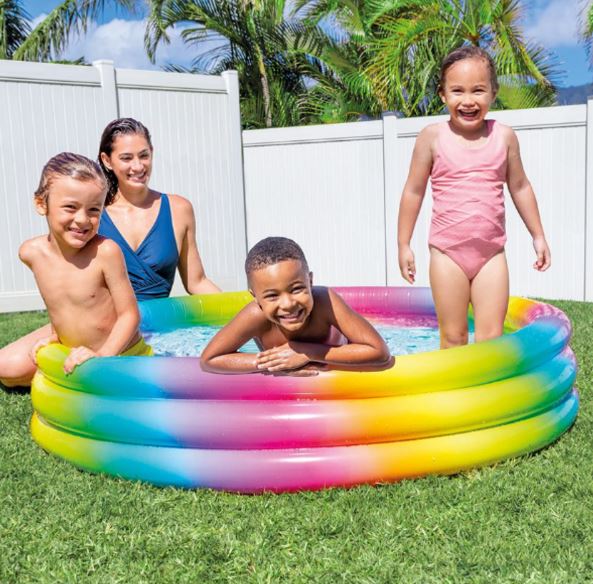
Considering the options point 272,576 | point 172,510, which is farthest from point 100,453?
point 272,576

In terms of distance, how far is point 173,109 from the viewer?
9727 millimetres

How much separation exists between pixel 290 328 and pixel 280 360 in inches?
5.4

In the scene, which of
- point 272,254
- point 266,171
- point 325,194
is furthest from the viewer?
point 266,171

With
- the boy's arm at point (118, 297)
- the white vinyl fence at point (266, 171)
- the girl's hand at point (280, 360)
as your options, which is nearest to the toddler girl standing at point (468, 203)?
the girl's hand at point (280, 360)

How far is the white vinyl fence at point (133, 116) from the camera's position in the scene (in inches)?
339

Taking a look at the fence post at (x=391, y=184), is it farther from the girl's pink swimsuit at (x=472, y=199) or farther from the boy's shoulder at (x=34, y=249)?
the boy's shoulder at (x=34, y=249)

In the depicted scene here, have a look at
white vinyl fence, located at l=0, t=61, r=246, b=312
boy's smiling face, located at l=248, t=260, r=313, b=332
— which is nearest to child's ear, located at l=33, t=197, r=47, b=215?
boy's smiling face, located at l=248, t=260, r=313, b=332

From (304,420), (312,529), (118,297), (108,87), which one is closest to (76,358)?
(118,297)

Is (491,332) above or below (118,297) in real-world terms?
below

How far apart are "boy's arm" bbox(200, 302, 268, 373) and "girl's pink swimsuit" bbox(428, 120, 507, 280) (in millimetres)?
1140

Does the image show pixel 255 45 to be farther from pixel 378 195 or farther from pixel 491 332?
pixel 491 332

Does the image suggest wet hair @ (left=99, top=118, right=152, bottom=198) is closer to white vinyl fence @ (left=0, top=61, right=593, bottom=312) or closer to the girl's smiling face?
the girl's smiling face

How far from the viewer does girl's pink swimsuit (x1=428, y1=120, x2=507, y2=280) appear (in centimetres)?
360

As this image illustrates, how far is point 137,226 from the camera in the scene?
180 inches
